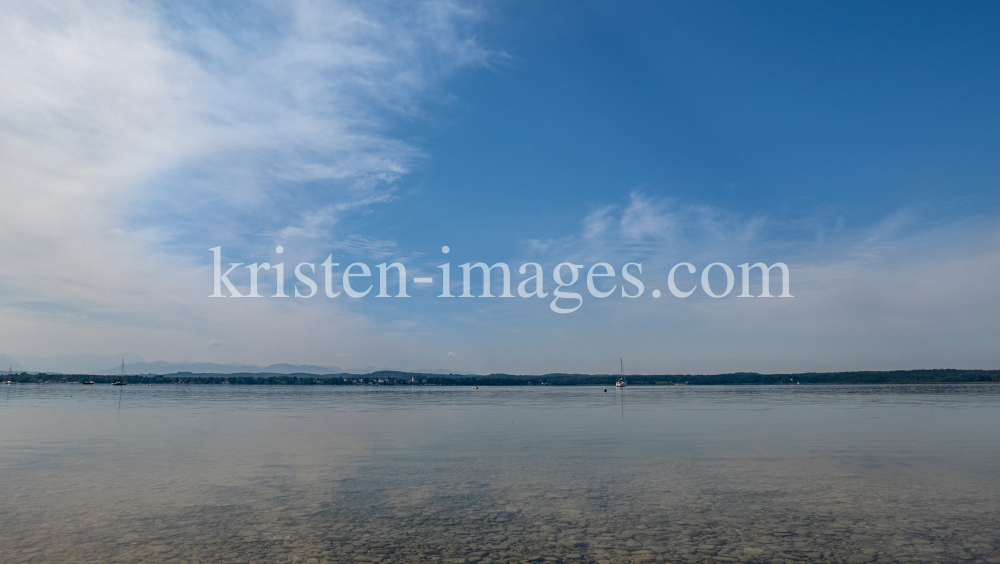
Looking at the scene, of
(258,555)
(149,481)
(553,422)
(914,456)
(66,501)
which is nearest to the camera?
(258,555)

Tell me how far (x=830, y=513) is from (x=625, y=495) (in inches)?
202

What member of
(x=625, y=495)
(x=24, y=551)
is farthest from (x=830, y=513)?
(x=24, y=551)

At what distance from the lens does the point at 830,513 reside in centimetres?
1527

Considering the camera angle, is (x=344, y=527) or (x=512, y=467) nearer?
(x=344, y=527)

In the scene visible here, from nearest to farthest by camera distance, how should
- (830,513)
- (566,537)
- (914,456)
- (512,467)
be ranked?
(566,537) < (830,513) < (512,467) < (914,456)

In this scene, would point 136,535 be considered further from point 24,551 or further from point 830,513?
point 830,513

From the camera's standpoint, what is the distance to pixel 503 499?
1706cm

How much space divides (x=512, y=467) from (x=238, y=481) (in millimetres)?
9285

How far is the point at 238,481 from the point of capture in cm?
1986

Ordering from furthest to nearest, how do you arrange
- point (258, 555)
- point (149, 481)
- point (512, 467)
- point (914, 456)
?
point (914, 456) → point (512, 467) → point (149, 481) → point (258, 555)

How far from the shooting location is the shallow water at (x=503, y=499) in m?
12.4

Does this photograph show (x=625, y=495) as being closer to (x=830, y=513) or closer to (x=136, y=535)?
(x=830, y=513)

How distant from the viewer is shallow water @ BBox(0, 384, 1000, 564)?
40.8 feet

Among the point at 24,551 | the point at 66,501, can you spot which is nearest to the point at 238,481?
the point at 66,501
